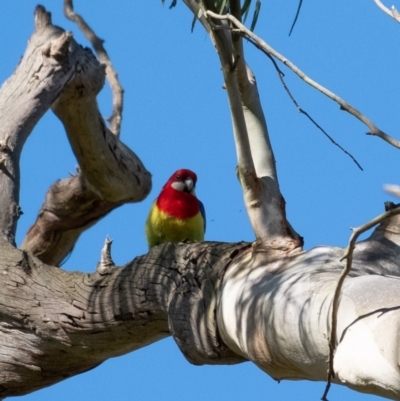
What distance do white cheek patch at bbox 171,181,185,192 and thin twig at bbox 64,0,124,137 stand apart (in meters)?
0.69

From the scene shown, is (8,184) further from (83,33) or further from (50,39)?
(83,33)

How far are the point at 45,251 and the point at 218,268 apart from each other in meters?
2.42

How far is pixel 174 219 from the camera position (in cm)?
512

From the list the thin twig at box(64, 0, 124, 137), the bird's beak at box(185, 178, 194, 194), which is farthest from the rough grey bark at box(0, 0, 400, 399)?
the bird's beak at box(185, 178, 194, 194)

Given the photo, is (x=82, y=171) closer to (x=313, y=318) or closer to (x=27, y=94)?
(x=27, y=94)

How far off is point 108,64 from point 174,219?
1.21 meters

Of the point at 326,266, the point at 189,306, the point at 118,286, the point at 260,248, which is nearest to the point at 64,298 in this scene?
the point at 118,286

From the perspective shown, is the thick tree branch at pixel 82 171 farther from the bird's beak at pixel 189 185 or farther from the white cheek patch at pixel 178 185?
the bird's beak at pixel 189 185

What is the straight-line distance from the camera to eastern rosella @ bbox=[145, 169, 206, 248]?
5.10 m

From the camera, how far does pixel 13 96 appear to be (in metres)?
3.93

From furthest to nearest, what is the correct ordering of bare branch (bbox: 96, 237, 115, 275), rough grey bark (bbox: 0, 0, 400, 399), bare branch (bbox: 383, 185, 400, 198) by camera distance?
1. bare branch (bbox: 96, 237, 115, 275)
2. rough grey bark (bbox: 0, 0, 400, 399)
3. bare branch (bbox: 383, 185, 400, 198)

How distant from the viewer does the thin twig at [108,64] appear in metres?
5.25

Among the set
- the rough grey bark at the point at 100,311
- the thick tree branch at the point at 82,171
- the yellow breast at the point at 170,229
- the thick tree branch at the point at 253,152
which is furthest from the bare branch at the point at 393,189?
the yellow breast at the point at 170,229

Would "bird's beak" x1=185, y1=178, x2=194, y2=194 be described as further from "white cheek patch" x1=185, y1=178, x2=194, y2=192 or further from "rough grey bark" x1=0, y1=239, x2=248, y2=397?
"rough grey bark" x1=0, y1=239, x2=248, y2=397
